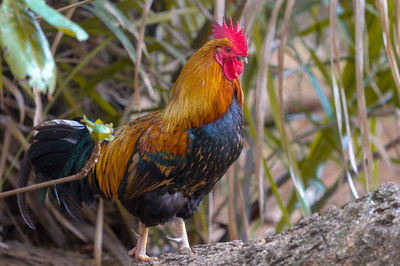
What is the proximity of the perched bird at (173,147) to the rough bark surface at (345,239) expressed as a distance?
501mm

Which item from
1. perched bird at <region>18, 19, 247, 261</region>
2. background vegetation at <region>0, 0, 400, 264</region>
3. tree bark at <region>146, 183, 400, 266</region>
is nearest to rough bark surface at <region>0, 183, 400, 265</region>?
tree bark at <region>146, 183, 400, 266</region>

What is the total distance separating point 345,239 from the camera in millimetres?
1113

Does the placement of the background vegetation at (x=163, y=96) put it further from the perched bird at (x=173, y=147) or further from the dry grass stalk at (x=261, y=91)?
the perched bird at (x=173, y=147)

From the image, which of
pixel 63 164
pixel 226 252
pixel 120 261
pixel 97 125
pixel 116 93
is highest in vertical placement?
pixel 116 93

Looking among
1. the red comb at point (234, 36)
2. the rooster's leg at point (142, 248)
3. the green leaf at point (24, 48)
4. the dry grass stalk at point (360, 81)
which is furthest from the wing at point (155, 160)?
the green leaf at point (24, 48)

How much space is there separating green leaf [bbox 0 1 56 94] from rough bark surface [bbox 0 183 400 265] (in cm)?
71

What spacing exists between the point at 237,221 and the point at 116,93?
1092 mm

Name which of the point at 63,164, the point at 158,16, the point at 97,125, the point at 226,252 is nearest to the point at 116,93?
the point at 158,16

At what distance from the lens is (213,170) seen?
69.2 inches

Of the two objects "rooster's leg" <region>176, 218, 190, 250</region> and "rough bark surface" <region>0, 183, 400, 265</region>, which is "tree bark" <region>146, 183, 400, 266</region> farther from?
"rooster's leg" <region>176, 218, 190, 250</region>

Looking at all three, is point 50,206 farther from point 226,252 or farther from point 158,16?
point 226,252

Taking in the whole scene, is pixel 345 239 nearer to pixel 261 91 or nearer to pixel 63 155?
pixel 261 91

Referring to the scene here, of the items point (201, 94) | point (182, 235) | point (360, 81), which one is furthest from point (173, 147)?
point (360, 81)

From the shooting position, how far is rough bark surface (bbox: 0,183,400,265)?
42.0 inches
